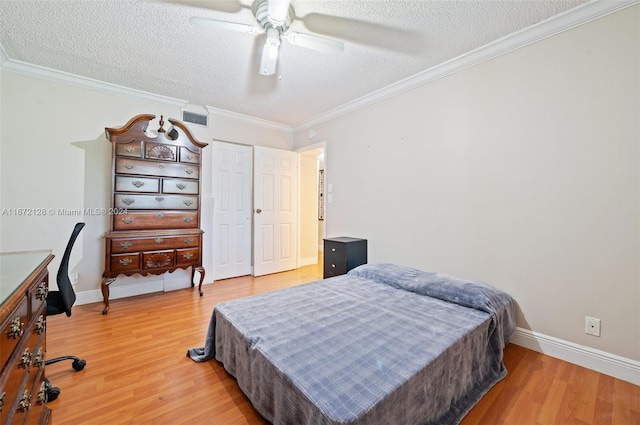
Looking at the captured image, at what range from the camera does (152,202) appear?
306 cm

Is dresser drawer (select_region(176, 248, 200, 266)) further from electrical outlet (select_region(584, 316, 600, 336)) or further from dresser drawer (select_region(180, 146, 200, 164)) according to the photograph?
electrical outlet (select_region(584, 316, 600, 336))

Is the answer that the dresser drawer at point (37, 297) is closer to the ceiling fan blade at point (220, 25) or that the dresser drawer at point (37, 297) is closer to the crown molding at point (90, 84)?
the ceiling fan blade at point (220, 25)

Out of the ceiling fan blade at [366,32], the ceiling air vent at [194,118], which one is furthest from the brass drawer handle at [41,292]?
the ceiling air vent at [194,118]

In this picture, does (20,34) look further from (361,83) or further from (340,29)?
(361,83)

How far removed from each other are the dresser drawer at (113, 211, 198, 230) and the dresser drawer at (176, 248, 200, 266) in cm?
30

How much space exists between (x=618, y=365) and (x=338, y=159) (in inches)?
128

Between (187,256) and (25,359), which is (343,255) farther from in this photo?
(25,359)

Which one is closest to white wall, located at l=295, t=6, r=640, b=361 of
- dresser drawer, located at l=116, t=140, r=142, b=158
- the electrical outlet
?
the electrical outlet

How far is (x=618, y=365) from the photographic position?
1.74 meters

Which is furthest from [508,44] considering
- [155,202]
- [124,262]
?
[124,262]

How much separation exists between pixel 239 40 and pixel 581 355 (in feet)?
11.7

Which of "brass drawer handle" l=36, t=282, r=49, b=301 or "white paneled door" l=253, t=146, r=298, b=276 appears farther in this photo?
"white paneled door" l=253, t=146, r=298, b=276

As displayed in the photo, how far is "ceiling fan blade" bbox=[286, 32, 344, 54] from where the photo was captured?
6.03 ft

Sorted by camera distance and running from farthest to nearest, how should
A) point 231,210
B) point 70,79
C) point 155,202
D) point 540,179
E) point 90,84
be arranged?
point 231,210
point 155,202
point 90,84
point 70,79
point 540,179
